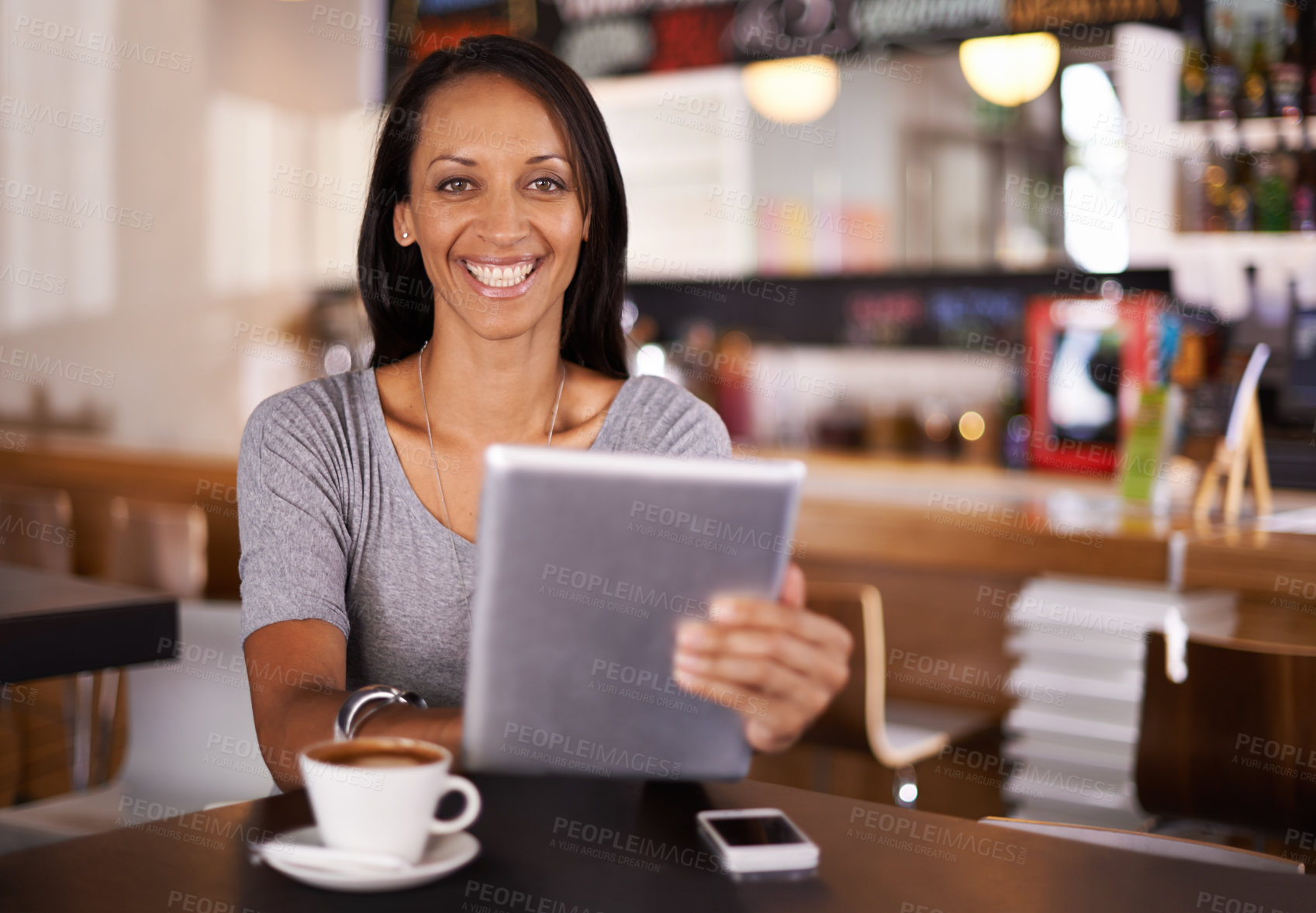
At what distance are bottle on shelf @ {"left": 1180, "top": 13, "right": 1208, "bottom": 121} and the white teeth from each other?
108 inches

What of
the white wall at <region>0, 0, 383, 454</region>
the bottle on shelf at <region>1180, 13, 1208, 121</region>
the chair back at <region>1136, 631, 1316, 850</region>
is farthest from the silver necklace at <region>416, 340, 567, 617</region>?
the white wall at <region>0, 0, 383, 454</region>

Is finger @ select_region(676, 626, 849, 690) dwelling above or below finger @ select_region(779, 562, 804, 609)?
below

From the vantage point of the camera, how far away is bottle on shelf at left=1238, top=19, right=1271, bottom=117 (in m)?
3.54

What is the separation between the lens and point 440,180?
1.49m

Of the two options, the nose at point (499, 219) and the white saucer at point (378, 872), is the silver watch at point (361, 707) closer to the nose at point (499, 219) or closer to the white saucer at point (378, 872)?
the white saucer at point (378, 872)

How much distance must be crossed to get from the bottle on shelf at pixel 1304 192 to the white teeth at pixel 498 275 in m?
2.89

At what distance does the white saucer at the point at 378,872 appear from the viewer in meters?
0.81

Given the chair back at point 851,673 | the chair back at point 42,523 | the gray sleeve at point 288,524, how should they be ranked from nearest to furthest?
1. the gray sleeve at point 288,524
2. the chair back at point 851,673
3. the chair back at point 42,523

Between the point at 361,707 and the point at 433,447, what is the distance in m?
0.49

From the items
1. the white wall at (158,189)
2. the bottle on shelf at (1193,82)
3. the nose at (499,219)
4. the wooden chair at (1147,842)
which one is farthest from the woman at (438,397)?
the white wall at (158,189)

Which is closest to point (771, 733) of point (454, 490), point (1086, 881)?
point (1086, 881)

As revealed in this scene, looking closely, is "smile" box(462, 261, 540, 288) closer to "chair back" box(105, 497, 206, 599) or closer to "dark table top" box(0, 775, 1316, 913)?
"dark table top" box(0, 775, 1316, 913)

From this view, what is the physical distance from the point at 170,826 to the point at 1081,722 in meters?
1.97

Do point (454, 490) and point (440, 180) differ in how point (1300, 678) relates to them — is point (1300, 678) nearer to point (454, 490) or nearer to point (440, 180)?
point (454, 490)
